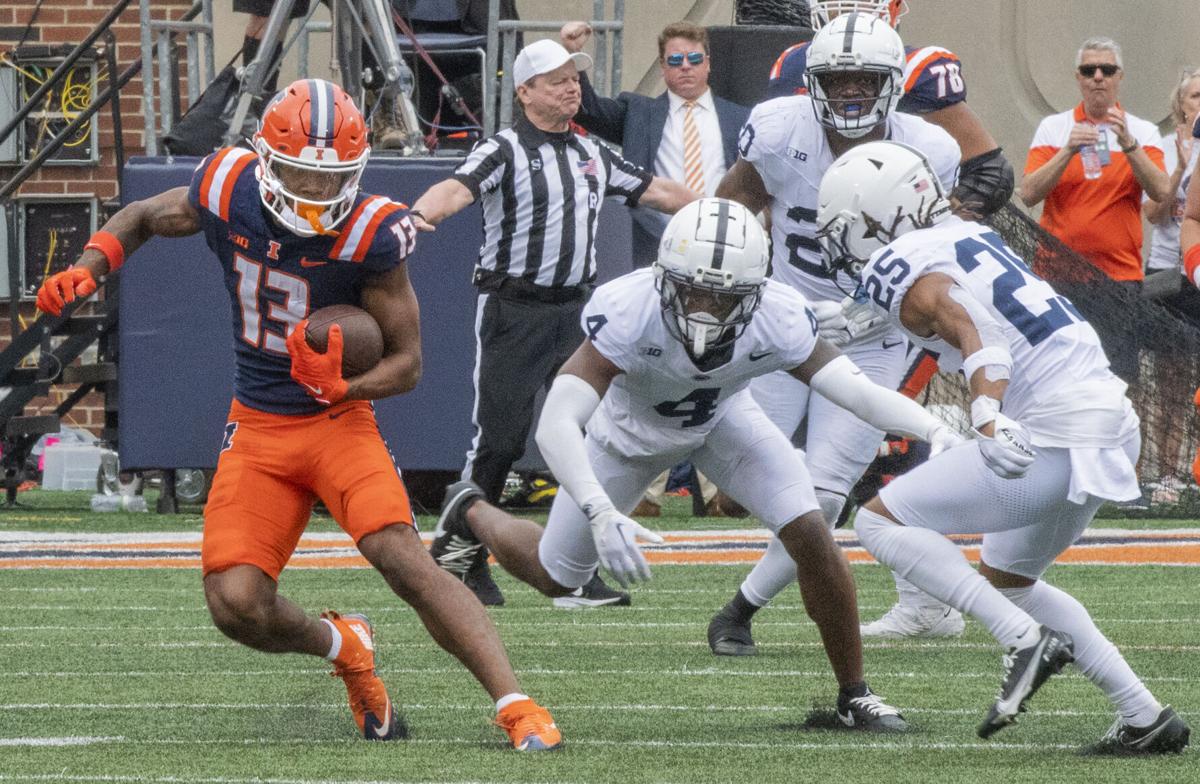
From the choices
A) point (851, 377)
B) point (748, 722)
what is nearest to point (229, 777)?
point (748, 722)

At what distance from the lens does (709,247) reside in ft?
14.9

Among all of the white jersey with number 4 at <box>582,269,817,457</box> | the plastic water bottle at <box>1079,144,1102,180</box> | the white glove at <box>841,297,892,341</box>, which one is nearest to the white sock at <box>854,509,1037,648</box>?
the white jersey with number 4 at <box>582,269,817,457</box>

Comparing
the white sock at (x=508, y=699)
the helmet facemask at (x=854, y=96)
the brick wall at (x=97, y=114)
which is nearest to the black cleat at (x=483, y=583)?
the helmet facemask at (x=854, y=96)

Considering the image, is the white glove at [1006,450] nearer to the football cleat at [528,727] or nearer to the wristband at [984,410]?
the wristband at [984,410]

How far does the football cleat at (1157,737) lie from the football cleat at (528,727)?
116cm

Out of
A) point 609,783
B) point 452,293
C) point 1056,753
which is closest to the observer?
point 609,783

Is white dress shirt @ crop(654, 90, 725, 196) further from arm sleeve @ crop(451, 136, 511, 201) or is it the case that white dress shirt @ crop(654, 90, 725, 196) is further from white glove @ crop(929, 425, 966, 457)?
white glove @ crop(929, 425, 966, 457)

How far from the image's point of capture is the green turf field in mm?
4094

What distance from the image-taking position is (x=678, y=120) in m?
9.18

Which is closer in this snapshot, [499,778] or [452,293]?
[499,778]

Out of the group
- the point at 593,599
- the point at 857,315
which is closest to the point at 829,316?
the point at 857,315

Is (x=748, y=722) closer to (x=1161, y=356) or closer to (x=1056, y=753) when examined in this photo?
(x=1056, y=753)

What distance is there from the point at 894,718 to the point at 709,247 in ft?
3.71

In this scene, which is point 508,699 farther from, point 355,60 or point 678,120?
point 355,60
